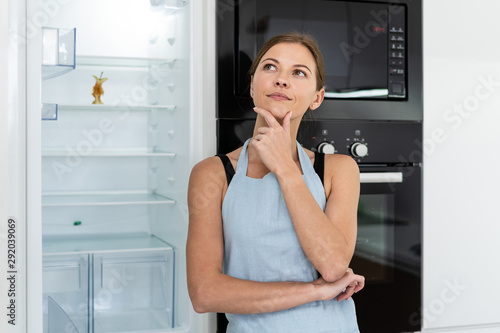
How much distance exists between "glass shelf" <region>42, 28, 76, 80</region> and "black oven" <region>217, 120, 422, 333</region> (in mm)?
762

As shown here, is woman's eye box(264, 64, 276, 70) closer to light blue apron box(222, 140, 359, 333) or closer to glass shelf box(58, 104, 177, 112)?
light blue apron box(222, 140, 359, 333)

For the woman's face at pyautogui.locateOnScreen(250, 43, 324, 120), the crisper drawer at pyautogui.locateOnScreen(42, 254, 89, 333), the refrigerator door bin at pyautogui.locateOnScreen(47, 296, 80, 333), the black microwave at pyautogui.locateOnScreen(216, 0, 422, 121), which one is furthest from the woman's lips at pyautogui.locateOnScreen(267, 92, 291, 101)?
the refrigerator door bin at pyautogui.locateOnScreen(47, 296, 80, 333)

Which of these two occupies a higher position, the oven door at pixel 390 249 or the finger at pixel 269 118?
the finger at pixel 269 118

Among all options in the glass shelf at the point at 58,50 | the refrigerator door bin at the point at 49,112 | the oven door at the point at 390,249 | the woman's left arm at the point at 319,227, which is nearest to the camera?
the woman's left arm at the point at 319,227

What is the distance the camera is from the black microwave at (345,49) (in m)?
1.63

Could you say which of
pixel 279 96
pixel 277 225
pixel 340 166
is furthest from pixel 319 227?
pixel 279 96

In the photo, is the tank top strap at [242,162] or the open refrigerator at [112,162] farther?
the open refrigerator at [112,162]

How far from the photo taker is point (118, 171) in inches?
75.9

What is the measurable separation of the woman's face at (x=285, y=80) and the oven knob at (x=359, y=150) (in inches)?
16.8

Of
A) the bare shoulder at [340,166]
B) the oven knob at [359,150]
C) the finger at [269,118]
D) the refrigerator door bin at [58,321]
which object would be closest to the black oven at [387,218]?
the oven knob at [359,150]
